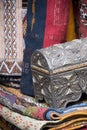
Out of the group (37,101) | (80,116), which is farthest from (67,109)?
(37,101)

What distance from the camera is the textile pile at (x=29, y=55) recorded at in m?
1.72

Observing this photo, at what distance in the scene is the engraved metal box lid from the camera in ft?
A: 5.86

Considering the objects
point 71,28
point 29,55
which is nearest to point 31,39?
point 29,55

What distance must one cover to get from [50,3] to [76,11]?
6.1 inches

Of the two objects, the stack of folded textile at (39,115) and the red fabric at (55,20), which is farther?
the red fabric at (55,20)

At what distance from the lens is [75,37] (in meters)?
2.08

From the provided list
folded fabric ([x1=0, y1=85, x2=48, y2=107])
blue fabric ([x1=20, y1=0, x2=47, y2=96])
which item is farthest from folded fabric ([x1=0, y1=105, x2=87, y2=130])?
blue fabric ([x1=20, y1=0, x2=47, y2=96])

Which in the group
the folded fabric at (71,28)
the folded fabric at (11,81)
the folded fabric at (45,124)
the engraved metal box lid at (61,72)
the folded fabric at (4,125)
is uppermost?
the folded fabric at (71,28)

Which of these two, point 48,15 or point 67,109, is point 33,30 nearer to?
point 48,15

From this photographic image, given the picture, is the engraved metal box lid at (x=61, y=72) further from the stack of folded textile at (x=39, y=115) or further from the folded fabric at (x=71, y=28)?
the folded fabric at (x=71, y=28)

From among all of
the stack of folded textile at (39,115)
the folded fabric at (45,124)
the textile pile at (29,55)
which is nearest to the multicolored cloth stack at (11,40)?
the textile pile at (29,55)

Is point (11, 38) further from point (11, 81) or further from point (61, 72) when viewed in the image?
point (61, 72)

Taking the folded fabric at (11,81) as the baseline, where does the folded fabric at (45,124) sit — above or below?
below

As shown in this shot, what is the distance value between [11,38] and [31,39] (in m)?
0.11
